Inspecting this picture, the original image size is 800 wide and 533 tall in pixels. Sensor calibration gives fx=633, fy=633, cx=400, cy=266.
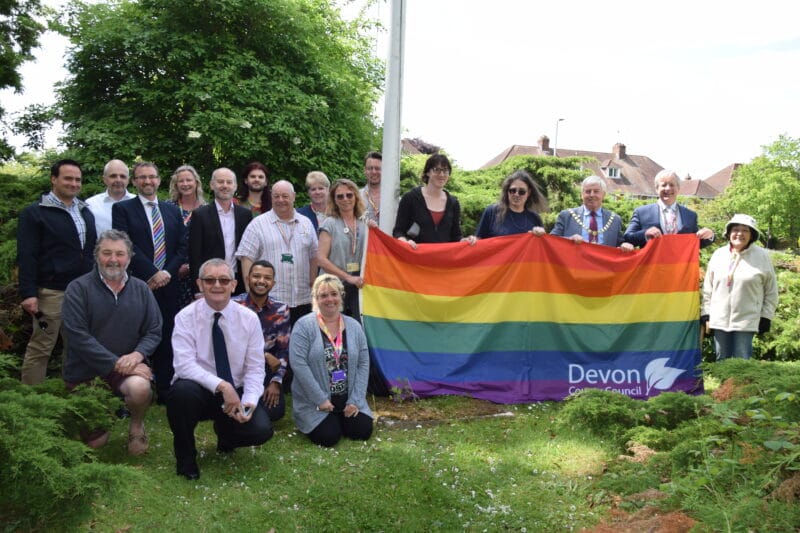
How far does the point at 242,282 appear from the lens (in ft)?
22.0

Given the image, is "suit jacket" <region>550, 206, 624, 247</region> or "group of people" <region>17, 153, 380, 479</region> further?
"suit jacket" <region>550, 206, 624, 247</region>

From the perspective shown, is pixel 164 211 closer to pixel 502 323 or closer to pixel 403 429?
pixel 403 429

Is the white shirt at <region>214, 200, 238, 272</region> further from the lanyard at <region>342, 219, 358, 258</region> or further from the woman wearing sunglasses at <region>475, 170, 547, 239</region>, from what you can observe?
the woman wearing sunglasses at <region>475, 170, 547, 239</region>

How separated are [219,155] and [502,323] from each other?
17.1 ft

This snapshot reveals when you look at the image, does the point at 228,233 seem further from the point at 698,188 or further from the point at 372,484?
the point at 698,188

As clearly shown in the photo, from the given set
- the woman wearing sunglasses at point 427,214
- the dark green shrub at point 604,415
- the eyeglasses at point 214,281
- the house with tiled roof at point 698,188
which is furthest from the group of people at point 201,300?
the house with tiled roof at point 698,188

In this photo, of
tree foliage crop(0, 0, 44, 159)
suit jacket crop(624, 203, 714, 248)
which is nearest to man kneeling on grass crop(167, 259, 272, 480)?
suit jacket crop(624, 203, 714, 248)

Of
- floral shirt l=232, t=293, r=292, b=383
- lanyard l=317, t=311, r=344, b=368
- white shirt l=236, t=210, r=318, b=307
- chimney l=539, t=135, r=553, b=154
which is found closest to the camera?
lanyard l=317, t=311, r=344, b=368

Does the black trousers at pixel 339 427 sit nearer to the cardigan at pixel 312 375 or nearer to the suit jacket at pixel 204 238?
the cardigan at pixel 312 375

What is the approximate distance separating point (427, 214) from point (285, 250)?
1.54m

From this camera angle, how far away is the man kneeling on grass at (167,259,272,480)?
4555mm

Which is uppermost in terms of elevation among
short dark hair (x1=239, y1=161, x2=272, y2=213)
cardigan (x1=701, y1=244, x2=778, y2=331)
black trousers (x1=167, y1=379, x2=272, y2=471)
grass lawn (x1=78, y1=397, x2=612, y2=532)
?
short dark hair (x1=239, y1=161, x2=272, y2=213)

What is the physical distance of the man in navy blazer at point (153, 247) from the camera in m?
6.08

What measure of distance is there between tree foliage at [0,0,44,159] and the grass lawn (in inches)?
412
